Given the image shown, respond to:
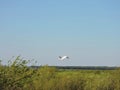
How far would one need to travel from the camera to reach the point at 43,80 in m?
26.8

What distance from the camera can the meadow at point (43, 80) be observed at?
23344mm

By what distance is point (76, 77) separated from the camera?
2747 cm

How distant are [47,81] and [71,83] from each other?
4.63 ft

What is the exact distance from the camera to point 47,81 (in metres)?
26.5

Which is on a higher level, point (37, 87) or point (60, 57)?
point (60, 57)

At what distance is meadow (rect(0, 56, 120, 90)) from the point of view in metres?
23.3

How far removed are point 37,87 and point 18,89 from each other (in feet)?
7.68

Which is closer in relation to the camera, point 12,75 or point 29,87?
point 12,75

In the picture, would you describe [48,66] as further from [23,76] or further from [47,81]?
[23,76]

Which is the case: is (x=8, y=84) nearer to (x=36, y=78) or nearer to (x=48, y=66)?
(x=36, y=78)

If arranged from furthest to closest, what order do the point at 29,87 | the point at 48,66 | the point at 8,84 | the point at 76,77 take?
1. the point at 48,66
2. the point at 76,77
3. the point at 29,87
4. the point at 8,84

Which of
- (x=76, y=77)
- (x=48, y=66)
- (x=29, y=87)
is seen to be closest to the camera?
(x=29, y=87)

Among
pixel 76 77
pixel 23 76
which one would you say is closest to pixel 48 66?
pixel 76 77

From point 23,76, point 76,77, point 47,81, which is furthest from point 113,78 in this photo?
point 23,76
